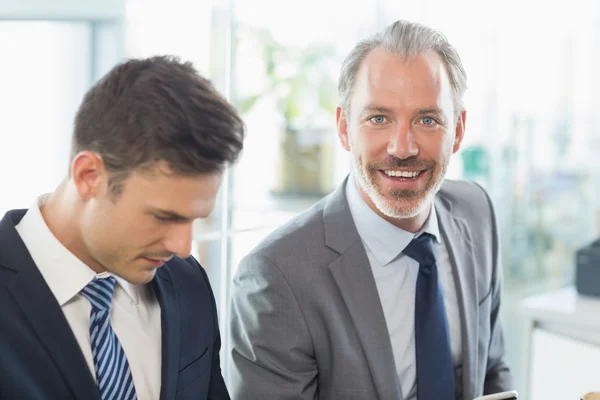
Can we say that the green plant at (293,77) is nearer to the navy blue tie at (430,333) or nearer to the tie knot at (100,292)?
the navy blue tie at (430,333)

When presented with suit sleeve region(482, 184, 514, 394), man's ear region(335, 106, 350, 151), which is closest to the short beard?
man's ear region(335, 106, 350, 151)

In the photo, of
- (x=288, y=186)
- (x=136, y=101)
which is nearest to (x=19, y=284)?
(x=136, y=101)

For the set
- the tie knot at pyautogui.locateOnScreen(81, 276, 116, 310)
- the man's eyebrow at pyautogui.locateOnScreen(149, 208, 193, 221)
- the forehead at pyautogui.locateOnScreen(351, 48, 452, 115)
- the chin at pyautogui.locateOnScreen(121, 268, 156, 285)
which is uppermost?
the forehead at pyautogui.locateOnScreen(351, 48, 452, 115)

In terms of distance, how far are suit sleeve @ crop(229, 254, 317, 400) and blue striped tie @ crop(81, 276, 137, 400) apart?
14.6 inches

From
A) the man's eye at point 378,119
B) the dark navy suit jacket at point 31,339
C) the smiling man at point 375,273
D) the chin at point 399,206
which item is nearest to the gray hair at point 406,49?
the smiling man at point 375,273

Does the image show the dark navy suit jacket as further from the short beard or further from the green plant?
the green plant

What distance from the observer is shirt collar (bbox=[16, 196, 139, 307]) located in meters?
1.13

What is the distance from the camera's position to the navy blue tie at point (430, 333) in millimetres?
1560

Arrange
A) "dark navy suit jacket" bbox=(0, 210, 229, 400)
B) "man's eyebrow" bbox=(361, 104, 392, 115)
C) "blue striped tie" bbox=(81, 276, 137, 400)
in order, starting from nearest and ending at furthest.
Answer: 1. "dark navy suit jacket" bbox=(0, 210, 229, 400)
2. "blue striped tie" bbox=(81, 276, 137, 400)
3. "man's eyebrow" bbox=(361, 104, 392, 115)

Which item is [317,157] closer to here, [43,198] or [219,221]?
[219,221]

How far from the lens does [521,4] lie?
10.8ft

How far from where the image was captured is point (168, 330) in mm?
1266

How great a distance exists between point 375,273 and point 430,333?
0.18 m

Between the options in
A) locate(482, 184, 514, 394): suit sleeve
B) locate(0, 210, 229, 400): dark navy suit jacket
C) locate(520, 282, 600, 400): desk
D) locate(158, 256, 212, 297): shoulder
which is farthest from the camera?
locate(520, 282, 600, 400): desk
